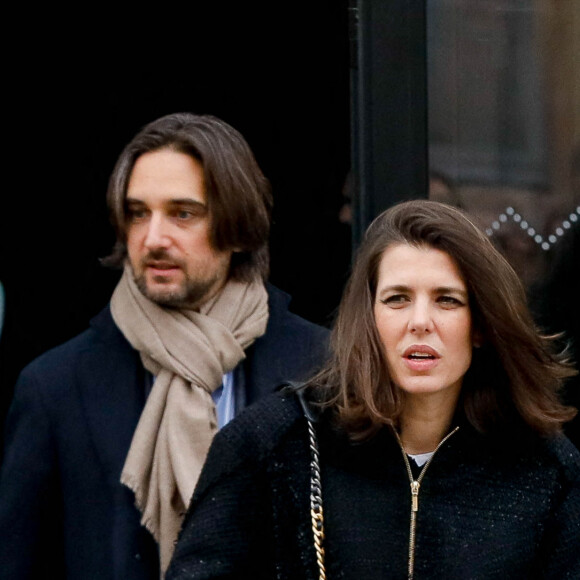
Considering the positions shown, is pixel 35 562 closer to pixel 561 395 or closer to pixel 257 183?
pixel 257 183

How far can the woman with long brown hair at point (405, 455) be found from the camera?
9.48 ft

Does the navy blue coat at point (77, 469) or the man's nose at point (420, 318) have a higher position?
the man's nose at point (420, 318)

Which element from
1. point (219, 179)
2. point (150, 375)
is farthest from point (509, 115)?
point (150, 375)

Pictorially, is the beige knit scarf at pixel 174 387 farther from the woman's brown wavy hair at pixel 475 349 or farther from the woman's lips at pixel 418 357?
the woman's lips at pixel 418 357

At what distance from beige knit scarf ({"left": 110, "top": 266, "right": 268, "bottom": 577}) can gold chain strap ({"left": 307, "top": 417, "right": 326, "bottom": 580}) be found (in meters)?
0.66

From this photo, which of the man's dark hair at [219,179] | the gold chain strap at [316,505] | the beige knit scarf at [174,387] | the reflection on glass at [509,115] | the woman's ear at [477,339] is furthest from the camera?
the reflection on glass at [509,115]

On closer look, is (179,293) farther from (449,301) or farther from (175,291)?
(449,301)

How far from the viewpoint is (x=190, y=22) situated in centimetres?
586

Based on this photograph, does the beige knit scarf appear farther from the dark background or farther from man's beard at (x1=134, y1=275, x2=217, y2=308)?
the dark background

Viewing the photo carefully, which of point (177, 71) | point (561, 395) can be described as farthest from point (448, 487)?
point (177, 71)

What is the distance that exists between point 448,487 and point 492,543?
0.48 ft

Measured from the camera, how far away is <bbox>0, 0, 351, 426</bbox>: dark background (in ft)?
18.9

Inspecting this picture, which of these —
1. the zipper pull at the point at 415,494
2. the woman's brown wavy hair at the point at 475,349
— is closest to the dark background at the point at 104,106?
the woman's brown wavy hair at the point at 475,349

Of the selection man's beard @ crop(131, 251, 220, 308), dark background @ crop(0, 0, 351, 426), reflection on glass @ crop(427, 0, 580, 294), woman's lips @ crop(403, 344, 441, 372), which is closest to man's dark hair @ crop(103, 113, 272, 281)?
man's beard @ crop(131, 251, 220, 308)
